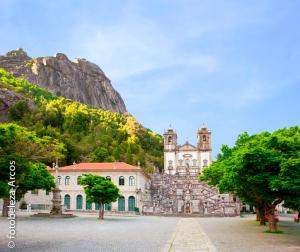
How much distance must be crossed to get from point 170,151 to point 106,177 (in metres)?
41.8

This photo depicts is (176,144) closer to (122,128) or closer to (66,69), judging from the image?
(122,128)

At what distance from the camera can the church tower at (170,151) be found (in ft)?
327

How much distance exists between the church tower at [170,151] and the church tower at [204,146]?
6.54 metres

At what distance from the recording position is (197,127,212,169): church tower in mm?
99562

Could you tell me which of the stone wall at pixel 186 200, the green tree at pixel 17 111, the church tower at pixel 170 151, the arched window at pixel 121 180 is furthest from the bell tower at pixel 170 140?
the arched window at pixel 121 180

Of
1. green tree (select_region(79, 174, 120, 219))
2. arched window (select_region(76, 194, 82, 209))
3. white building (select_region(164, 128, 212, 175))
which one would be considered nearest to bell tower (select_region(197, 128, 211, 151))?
white building (select_region(164, 128, 212, 175))

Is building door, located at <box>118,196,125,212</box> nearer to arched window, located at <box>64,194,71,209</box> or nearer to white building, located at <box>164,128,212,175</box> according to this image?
arched window, located at <box>64,194,71,209</box>

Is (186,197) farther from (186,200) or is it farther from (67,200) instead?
(67,200)

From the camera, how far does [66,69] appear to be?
589ft

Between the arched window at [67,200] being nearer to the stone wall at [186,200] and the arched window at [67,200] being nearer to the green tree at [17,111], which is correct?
the stone wall at [186,200]

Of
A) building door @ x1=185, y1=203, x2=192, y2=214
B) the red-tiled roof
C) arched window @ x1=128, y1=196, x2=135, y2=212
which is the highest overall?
the red-tiled roof

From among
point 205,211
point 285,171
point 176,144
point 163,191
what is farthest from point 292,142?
point 176,144

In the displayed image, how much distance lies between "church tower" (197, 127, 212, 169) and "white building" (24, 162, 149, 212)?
38.1m

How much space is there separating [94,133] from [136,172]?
44.0 metres
